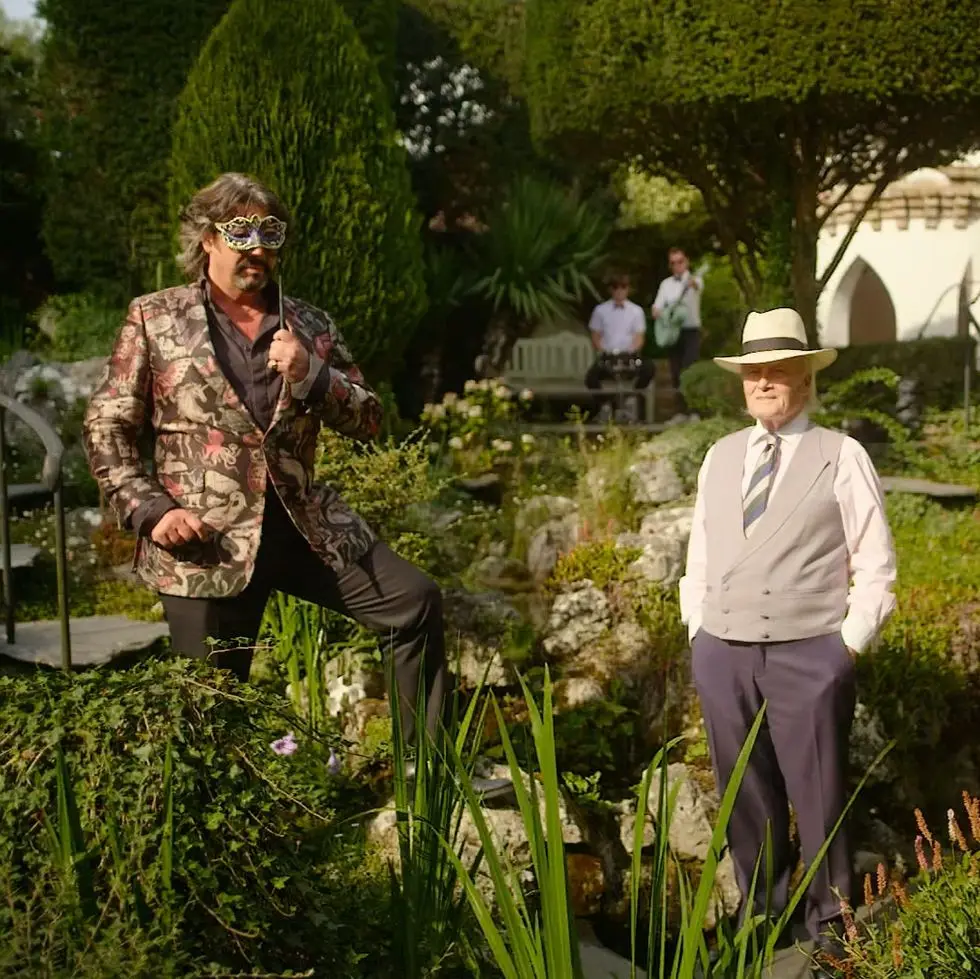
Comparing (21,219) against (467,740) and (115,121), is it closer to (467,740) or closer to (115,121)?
(115,121)

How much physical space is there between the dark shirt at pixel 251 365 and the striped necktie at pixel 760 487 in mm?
1253

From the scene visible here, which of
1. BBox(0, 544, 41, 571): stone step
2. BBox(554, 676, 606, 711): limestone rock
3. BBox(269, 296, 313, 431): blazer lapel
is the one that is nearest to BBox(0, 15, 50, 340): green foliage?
BBox(0, 544, 41, 571): stone step

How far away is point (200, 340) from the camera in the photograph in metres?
3.32

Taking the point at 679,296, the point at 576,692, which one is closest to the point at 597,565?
the point at 576,692

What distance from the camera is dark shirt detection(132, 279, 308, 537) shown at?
3.38m

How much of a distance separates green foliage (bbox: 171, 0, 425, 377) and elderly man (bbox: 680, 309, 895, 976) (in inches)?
197

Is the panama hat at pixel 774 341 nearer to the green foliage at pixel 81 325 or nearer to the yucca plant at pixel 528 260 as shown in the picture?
the green foliage at pixel 81 325

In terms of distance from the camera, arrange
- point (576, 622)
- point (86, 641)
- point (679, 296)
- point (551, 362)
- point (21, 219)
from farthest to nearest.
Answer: point (551, 362) < point (679, 296) < point (21, 219) < point (576, 622) < point (86, 641)

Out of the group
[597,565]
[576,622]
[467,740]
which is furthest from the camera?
[597,565]

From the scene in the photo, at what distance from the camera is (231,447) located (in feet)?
11.0

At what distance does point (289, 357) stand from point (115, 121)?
7.74 metres

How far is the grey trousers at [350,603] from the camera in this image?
3.36 meters

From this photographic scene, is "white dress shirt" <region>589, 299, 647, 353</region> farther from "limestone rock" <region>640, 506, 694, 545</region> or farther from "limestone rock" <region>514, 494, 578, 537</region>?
"limestone rock" <region>640, 506, 694, 545</region>

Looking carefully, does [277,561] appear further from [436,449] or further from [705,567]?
[436,449]
